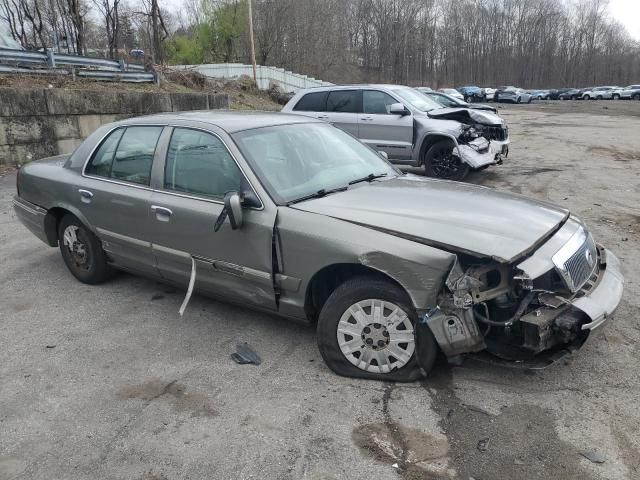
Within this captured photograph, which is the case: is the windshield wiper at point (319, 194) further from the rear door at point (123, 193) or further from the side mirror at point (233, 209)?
the rear door at point (123, 193)

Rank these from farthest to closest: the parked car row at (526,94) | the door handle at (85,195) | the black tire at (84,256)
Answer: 1. the parked car row at (526,94)
2. the black tire at (84,256)
3. the door handle at (85,195)

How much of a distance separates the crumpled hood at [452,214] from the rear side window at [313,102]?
689cm

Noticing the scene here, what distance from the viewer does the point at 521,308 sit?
9.60 ft

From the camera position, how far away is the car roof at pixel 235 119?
4.00 m

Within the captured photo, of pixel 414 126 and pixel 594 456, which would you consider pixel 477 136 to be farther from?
pixel 594 456

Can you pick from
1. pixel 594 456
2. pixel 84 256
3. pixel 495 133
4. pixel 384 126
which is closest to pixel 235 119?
pixel 84 256

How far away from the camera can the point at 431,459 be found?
259cm

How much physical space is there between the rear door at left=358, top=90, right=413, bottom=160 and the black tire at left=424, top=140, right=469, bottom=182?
0.40 meters

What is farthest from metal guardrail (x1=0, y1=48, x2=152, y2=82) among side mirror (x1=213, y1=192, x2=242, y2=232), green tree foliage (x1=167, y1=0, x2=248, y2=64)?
green tree foliage (x1=167, y1=0, x2=248, y2=64)

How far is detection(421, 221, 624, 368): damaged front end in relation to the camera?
9.43ft

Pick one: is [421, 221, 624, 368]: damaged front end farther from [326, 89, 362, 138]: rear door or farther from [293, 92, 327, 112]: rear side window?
[293, 92, 327, 112]: rear side window

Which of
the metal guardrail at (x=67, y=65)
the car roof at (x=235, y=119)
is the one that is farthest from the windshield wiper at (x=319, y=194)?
the metal guardrail at (x=67, y=65)

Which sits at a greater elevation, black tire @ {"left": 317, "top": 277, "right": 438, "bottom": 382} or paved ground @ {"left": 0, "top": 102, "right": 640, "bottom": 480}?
black tire @ {"left": 317, "top": 277, "right": 438, "bottom": 382}

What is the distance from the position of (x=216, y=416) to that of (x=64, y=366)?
1340 mm
